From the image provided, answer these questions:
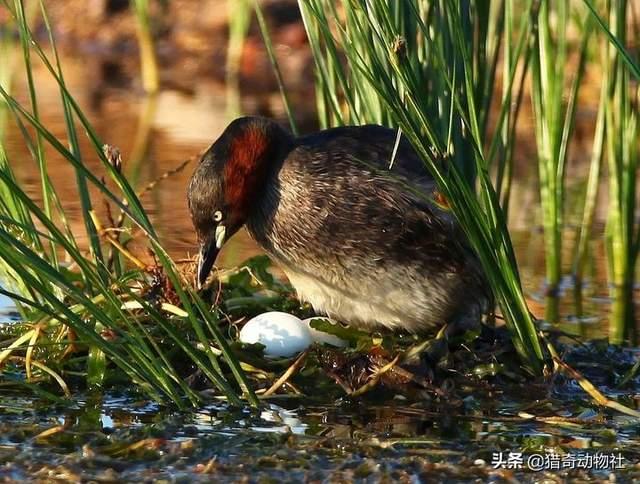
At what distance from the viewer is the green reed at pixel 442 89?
4949 millimetres

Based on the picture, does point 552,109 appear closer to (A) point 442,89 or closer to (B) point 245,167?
(A) point 442,89

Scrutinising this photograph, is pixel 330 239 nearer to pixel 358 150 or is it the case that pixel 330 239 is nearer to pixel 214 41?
pixel 358 150

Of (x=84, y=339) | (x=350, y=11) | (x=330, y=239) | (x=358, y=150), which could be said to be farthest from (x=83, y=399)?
(x=350, y=11)

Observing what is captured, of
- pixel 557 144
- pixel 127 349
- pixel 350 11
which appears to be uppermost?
pixel 350 11

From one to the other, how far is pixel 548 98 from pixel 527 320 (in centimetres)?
189

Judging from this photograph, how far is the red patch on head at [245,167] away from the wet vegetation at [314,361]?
424mm

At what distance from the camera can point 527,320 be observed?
545cm

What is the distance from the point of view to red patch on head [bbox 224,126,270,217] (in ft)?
18.5

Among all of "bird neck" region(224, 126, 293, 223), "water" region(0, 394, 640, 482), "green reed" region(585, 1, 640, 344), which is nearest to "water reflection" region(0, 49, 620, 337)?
"green reed" region(585, 1, 640, 344)

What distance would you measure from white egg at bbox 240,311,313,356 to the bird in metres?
0.18

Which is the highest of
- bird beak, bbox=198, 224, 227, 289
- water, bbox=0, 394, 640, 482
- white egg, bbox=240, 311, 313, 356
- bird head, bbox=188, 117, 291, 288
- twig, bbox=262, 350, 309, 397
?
bird head, bbox=188, 117, 291, 288

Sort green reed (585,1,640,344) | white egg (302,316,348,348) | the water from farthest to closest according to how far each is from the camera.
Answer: green reed (585,1,640,344)
white egg (302,316,348,348)
the water

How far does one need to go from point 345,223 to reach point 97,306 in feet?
3.89

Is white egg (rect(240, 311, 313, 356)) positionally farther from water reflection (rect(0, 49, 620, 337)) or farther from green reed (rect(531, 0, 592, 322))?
green reed (rect(531, 0, 592, 322))
